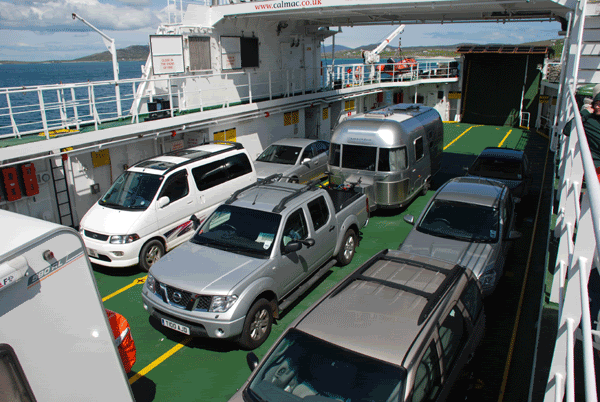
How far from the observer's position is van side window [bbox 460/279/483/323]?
498 centimetres

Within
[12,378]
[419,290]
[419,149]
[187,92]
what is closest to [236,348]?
[419,290]

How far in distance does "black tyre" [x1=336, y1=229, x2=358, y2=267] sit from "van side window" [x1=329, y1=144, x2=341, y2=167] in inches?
137

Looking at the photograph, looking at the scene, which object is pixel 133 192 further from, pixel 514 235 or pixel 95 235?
pixel 514 235

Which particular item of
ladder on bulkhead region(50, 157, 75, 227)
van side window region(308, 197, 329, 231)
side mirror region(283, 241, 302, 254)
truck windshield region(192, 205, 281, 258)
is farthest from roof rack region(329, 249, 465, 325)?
ladder on bulkhead region(50, 157, 75, 227)

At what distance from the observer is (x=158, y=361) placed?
6.13 metres

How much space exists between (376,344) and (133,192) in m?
6.75

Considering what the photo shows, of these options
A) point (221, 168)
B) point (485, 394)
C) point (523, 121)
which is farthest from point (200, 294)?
point (523, 121)

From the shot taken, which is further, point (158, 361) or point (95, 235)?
point (95, 235)

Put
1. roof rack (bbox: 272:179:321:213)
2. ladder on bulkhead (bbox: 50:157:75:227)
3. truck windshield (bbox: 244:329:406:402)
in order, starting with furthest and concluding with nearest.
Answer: ladder on bulkhead (bbox: 50:157:75:227)
roof rack (bbox: 272:179:321:213)
truck windshield (bbox: 244:329:406:402)

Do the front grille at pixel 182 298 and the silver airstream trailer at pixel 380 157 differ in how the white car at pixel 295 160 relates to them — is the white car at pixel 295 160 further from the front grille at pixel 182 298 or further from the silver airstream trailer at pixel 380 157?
the front grille at pixel 182 298

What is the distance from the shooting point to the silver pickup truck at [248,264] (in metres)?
5.91

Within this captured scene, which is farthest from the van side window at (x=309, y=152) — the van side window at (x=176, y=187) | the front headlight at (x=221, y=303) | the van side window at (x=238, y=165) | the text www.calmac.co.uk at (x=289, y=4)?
the front headlight at (x=221, y=303)

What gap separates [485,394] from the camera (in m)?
5.37

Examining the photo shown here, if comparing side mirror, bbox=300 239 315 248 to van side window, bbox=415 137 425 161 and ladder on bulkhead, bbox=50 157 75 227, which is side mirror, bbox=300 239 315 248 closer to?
van side window, bbox=415 137 425 161
